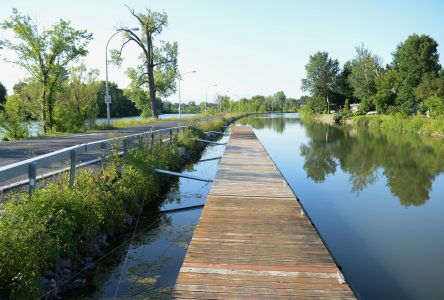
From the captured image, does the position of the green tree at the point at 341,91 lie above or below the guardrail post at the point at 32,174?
above

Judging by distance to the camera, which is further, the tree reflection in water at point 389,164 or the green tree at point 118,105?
the green tree at point 118,105

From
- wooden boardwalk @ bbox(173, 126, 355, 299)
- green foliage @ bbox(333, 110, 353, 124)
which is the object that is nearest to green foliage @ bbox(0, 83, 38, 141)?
wooden boardwalk @ bbox(173, 126, 355, 299)

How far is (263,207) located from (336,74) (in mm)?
75606

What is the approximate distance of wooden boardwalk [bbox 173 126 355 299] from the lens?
402cm

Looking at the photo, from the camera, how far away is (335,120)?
58.1m

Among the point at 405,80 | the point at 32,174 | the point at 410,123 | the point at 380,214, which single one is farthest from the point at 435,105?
the point at 32,174

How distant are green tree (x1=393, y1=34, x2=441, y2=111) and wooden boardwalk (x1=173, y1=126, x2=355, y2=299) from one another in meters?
40.5

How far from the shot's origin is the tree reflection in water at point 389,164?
12852 millimetres

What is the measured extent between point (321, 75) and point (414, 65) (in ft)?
105

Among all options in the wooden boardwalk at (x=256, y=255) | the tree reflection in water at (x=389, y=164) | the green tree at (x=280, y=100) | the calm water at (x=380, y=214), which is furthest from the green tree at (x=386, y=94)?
the green tree at (x=280, y=100)

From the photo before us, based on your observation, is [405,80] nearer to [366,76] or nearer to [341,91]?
[366,76]

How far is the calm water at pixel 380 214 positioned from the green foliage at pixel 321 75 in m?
56.6

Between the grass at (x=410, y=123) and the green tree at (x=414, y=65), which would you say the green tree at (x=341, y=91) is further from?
the grass at (x=410, y=123)

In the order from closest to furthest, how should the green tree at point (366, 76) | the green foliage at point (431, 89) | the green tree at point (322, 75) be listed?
1. the green foliage at point (431, 89)
2. the green tree at point (366, 76)
3. the green tree at point (322, 75)
